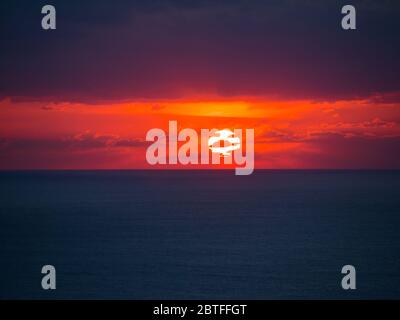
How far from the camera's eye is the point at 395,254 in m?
51.7

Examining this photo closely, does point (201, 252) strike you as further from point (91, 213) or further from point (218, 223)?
point (91, 213)

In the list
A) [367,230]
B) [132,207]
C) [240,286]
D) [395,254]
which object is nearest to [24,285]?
[240,286]

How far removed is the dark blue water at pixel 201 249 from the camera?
41.7 meters

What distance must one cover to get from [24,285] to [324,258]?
26.2 metres

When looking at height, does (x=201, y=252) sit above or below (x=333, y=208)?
below

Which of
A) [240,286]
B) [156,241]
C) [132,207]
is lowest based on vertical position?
[240,286]

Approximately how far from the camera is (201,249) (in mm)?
54562

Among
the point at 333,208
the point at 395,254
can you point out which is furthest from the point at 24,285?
the point at 333,208

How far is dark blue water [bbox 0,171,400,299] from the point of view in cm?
4166
